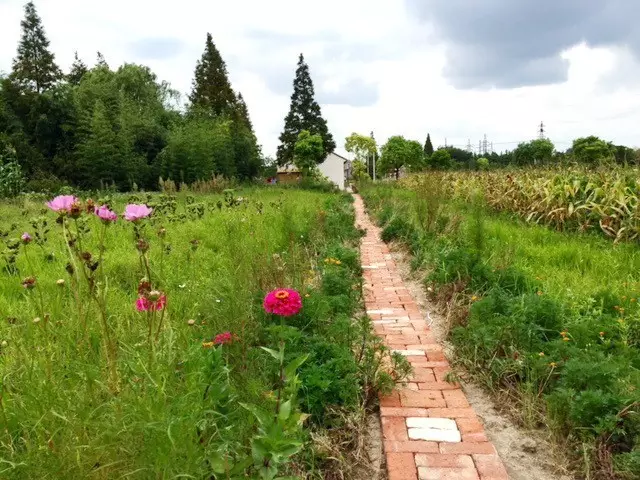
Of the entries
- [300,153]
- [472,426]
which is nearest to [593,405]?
[472,426]

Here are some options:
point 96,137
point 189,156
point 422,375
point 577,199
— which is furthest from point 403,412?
point 189,156

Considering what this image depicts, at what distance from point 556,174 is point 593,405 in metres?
7.03

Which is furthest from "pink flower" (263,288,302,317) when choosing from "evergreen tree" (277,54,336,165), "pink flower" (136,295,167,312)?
"evergreen tree" (277,54,336,165)

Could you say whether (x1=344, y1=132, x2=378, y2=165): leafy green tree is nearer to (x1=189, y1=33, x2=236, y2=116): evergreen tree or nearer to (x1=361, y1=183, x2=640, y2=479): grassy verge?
(x1=189, y1=33, x2=236, y2=116): evergreen tree

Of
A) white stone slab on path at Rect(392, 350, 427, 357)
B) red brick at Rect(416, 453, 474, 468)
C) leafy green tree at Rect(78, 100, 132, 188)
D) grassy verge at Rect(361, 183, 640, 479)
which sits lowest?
red brick at Rect(416, 453, 474, 468)

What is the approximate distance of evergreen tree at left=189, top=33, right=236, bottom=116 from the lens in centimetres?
3981

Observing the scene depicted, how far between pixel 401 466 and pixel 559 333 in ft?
5.11

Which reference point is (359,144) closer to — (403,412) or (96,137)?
(96,137)

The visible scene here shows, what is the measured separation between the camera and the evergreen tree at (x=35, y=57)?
30.9 m

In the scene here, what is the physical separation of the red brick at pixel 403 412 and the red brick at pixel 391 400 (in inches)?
1.8

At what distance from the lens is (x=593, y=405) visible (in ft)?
7.09

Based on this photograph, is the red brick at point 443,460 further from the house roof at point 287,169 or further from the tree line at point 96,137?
the house roof at point 287,169

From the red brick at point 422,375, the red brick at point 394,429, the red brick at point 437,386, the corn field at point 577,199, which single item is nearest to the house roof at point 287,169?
the corn field at point 577,199

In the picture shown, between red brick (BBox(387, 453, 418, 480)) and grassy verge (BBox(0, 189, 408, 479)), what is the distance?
0.82 ft
